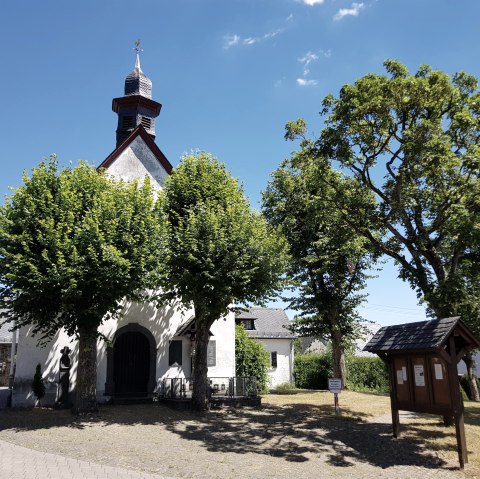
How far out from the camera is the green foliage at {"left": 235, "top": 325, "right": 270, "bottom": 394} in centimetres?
2766

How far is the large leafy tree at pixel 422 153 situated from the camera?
1400cm

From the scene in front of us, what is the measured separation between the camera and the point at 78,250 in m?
14.5

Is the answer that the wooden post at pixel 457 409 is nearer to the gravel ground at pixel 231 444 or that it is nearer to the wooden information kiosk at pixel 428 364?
the wooden information kiosk at pixel 428 364

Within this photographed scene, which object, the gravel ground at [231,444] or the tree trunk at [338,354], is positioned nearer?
the gravel ground at [231,444]

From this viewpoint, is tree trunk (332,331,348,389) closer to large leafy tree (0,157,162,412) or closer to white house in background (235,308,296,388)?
white house in background (235,308,296,388)

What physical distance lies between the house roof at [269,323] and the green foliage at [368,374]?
18.3ft

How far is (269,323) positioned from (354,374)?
8.81 meters

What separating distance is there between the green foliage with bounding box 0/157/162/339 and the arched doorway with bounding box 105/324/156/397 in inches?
168

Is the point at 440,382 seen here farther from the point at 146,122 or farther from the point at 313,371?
the point at 313,371

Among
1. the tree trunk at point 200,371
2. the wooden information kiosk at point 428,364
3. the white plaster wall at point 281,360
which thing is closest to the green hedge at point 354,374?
the white plaster wall at point 281,360

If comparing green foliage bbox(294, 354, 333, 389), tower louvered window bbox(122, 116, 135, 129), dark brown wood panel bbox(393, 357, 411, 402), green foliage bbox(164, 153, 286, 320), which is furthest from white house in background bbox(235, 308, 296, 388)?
dark brown wood panel bbox(393, 357, 411, 402)

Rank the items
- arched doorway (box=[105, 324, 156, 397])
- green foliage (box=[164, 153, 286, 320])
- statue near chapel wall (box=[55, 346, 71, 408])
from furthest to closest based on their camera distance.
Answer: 1. arched doorway (box=[105, 324, 156, 397])
2. statue near chapel wall (box=[55, 346, 71, 408])
3. green foliage (box=[164, 153, 286, 320])

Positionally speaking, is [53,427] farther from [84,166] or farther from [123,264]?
[84,166]

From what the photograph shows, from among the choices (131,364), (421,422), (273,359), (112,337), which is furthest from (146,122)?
(273,359)
